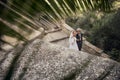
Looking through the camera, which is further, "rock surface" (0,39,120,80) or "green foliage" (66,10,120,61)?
"green foliage" (66,10,120,61)

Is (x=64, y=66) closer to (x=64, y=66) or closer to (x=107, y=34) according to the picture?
(x=64, y=66)

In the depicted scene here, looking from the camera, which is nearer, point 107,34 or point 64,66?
point 64,66

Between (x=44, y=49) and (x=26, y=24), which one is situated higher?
(x=26, y=24)

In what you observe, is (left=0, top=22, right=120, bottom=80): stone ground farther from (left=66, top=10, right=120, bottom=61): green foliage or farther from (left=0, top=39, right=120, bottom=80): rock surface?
(left=66, top=10, right=120, bottom=61): green foliage

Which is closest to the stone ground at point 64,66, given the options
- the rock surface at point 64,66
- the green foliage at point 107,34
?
the rock surface at point 64,66

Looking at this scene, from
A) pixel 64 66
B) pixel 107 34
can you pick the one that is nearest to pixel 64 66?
pixel 64 66

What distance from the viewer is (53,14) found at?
1.06m

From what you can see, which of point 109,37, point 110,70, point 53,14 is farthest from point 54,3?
point 109,37

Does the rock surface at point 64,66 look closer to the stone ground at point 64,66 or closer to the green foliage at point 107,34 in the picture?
the stone ground at point 64,66

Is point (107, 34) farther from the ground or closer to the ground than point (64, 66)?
closer to the ground

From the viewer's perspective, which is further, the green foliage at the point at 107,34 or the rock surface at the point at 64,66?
the green foliage at the point at 107,34

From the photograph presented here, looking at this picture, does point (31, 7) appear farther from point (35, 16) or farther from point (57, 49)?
point (57, 49)

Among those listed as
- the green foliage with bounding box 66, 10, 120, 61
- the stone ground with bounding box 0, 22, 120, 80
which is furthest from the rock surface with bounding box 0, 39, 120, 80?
the green foliage with bounding box 66, 10, 120, 61

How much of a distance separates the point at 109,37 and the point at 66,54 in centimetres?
1154
